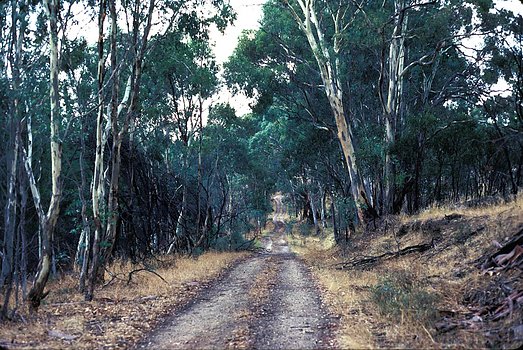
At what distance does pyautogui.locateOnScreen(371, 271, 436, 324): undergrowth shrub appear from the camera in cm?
700

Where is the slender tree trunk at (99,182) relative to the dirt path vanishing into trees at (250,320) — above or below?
above

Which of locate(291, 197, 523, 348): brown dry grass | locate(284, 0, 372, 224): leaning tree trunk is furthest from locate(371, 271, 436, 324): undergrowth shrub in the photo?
locate(284, 0, 372, 224): leaning tree trunk

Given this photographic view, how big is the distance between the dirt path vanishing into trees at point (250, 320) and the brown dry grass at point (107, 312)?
1.36ft

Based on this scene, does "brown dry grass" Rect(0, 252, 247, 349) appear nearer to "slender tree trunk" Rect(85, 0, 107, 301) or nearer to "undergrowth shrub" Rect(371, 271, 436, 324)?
"slender tree trunk" Rect(85, 0, 107, 301)

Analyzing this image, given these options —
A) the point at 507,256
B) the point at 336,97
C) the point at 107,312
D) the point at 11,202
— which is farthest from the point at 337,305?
the point at 336,97

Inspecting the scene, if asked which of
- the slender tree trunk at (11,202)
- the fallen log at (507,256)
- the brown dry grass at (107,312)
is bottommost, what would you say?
the brown dry grass at (107,312)

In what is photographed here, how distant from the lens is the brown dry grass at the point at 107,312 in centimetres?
698

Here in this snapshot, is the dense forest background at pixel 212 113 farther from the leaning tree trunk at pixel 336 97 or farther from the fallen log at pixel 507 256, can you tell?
the fallen log at pixel 507 256

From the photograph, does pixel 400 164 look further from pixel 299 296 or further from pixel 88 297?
pixel 88 297

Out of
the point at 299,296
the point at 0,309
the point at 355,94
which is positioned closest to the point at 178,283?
the point at 299,296

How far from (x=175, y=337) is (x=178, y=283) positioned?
569 cm

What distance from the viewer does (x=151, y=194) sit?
18.3 m

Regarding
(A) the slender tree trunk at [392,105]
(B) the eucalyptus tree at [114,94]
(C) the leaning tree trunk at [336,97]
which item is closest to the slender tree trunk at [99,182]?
(B) the eucalyptus tree at [114,94]

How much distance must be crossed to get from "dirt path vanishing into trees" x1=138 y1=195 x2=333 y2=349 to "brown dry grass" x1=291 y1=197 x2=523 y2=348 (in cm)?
41
